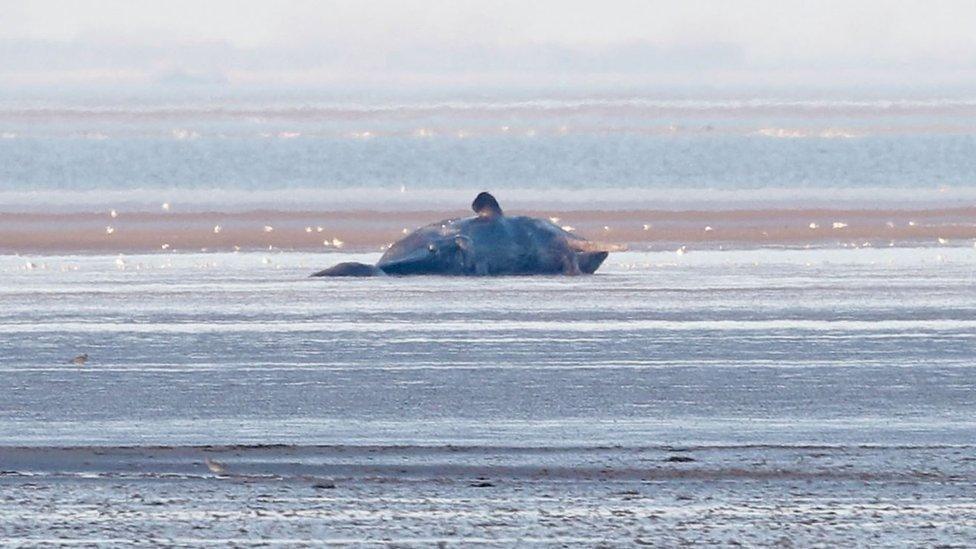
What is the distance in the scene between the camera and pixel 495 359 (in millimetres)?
13859

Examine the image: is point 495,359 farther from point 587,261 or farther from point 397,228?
point 397,228

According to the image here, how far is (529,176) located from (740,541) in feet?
169

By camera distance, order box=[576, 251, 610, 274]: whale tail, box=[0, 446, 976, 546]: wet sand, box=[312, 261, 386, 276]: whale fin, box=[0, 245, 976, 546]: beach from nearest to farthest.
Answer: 1. box=[0, 446, 976, 546]: wet sand
2. box=[0, 245, 976, 546]: beach
3. box=[312, 261, 386, 276]: whale fin
4. box=[576, 251, 610, 274]: whale tail

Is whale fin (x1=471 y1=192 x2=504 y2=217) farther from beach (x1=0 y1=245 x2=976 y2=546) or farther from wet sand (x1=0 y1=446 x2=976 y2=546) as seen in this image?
wet sand (x1=0 y1=446 x2=976 y2=546)

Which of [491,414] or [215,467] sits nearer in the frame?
[215,467]

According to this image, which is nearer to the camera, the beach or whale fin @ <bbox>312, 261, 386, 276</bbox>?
the beach

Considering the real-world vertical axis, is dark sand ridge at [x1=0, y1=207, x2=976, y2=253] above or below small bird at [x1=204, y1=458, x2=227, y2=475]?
above

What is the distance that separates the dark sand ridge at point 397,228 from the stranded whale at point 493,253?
6.49 m

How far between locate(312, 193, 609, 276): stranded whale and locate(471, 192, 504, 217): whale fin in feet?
0.38

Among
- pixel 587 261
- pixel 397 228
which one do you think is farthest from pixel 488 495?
pixel 397 228

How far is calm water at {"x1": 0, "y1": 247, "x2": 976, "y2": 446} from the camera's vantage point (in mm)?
10797

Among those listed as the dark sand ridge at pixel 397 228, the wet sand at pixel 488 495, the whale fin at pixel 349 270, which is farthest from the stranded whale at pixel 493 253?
the wet sand at pixel 488 495

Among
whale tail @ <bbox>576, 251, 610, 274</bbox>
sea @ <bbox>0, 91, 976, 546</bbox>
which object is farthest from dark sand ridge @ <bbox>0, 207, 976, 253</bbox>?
whale tail @ <bbox>576, 251, 610, 274</bbox>

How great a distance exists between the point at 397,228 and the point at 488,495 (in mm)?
25903
